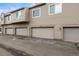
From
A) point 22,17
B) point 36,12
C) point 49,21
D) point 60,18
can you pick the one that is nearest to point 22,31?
point 22,17

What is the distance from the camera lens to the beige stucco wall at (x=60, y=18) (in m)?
15.6

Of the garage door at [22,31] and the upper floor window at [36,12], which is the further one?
the garage door at [22,31]

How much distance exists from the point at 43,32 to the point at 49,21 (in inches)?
61.6

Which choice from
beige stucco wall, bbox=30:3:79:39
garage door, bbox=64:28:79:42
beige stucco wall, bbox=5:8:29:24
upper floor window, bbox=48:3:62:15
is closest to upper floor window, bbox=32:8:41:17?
beige stucco wall, bbox=30:3:79:39

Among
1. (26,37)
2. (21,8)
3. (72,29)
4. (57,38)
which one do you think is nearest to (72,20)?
(72,29)

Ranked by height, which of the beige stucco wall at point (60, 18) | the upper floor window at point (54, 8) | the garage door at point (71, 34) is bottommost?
the garage door at point (71, 34)

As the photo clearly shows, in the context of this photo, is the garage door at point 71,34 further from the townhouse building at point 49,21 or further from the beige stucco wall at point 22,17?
the beige stucco wall at point 22,17

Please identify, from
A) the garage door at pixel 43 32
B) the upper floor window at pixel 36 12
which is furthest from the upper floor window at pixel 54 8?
the garage door at pixel 43 32

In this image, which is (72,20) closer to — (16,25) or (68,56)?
(68,56)

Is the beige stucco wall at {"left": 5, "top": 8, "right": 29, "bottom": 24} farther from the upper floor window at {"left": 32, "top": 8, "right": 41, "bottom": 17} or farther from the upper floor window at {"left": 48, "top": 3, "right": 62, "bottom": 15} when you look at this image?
the upper floor window at {"left": 48, "top": 3, "right": 62, "bottom": 15}

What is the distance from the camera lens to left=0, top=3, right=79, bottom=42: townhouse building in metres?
15.8

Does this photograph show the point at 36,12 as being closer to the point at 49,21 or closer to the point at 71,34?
the point at 49,21

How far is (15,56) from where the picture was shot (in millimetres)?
10836

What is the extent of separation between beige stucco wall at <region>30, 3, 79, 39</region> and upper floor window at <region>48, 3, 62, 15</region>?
0.40 metres
